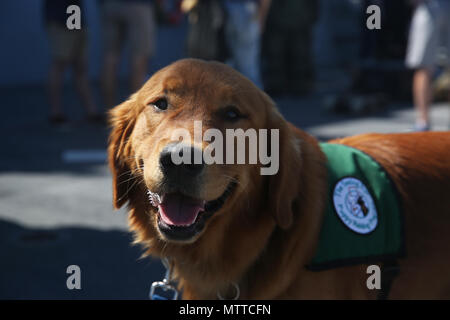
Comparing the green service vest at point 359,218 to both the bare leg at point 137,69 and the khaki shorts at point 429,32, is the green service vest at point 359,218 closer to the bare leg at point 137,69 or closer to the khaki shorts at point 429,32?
the khaki shorts at point 429,32

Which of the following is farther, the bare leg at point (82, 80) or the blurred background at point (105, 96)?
the bare leg at point (82, 80)

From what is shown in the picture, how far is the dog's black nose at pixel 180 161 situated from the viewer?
1991 millimetres

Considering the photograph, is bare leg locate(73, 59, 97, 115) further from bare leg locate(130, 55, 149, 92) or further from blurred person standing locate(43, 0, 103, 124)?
bare leg locate(130, 55, 149, 92)

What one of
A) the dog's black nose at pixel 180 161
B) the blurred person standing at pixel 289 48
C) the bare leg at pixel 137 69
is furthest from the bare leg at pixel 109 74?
the dog's black nose at pixel 180 161

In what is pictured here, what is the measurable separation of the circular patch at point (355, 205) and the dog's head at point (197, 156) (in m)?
0.23

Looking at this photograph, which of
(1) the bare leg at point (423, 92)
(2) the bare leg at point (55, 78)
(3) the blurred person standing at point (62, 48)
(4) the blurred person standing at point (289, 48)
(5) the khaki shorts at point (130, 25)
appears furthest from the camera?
(4) the blurred person standing at point (289, 48)

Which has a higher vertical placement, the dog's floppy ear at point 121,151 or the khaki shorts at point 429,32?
the khaki shorts at point 429,32

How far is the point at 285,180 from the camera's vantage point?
2326 mm

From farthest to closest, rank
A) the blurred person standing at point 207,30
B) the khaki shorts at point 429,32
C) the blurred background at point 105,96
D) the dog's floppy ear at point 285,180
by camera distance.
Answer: the blurred person standing at point 207,30, the khaki shorts at point 429,32, the blurred background at point 105,96, the dog's floppy ear at point 285,180

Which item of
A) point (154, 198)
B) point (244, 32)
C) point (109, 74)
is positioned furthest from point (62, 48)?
point (154, 198)

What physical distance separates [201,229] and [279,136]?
1.79 feet

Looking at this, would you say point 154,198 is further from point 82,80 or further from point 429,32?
point 82,80

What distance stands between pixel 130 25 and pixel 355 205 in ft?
17.6

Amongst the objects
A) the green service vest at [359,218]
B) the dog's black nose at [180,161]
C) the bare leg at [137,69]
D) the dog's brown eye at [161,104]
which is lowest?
the green service vest at [359,218]
